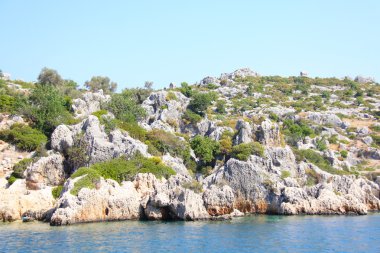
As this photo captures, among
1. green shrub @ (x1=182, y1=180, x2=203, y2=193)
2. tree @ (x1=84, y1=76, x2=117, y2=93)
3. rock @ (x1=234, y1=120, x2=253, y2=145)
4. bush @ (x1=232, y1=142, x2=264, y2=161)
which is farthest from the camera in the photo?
tree @ (x1=84, y1=76, x2=117, y2=93)

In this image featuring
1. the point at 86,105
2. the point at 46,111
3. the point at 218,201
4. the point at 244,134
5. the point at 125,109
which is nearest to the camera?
the point at 218,201

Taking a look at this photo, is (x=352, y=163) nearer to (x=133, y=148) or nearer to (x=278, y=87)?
(x=133, y=148)

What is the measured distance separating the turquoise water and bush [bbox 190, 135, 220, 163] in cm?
1767

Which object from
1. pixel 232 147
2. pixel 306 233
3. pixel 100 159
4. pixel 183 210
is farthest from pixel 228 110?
pixel 306 233

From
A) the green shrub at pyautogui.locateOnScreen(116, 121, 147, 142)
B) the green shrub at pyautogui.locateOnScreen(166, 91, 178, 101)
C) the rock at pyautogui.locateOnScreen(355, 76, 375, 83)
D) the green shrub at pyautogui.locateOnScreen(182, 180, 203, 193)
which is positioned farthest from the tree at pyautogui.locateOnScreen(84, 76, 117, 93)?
the rock at pyautogui.locateOnScreen(355, 76, 375, 83)

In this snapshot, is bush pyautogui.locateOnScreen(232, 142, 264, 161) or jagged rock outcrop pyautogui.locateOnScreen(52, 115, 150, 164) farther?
bush pyautogui.locateOnScreen(232, 142, 264, 161)

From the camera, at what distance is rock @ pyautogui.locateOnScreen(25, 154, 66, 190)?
44094mm

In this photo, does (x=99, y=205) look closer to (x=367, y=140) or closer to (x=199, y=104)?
(x=199, y=104)

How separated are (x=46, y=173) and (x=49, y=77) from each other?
43.8 metres

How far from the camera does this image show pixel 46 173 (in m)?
45.4

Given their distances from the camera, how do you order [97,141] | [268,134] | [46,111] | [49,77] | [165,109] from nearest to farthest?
1. [97,141]
2. [46,111]
3. [268,134]
4. [165,109]
5. [49,77]

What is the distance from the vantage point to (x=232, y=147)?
56.1m

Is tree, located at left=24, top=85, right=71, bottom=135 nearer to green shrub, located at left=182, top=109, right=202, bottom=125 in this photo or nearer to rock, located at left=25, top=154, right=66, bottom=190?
rock, located at left=25, top=154, right=66, bottom=190

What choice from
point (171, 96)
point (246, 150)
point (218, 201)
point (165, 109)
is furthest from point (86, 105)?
point (218, 201)
